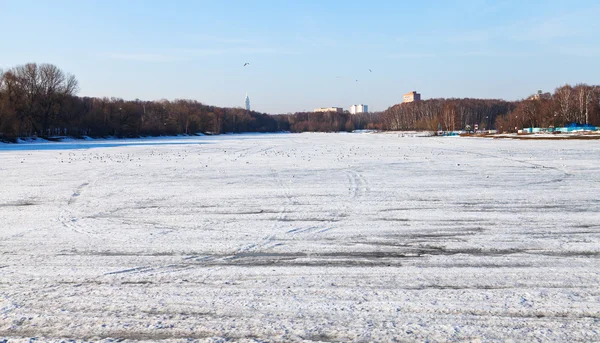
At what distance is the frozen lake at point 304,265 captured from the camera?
4086 mm

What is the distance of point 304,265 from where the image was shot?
18.9ft

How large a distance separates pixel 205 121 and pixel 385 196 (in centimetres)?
12191

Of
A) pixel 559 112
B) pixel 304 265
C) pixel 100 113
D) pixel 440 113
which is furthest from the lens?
pixel 440 113

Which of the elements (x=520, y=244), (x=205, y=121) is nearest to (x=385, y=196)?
(x=520, y=244)

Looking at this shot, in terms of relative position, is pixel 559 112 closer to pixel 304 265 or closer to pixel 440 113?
pixel 440 113

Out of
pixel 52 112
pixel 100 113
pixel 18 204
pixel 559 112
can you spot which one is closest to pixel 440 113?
pixel 559 112

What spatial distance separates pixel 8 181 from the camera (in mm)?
14922

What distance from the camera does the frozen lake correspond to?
13.4 ft

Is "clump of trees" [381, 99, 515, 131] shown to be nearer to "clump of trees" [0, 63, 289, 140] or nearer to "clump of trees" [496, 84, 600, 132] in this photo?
"clump of trees" [496, 84, 600, 132]

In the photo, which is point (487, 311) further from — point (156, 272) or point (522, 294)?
point (156, 272)

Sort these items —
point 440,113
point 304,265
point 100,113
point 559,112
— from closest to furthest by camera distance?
point 304,265
point 559,112
point 100,113
point 440,113

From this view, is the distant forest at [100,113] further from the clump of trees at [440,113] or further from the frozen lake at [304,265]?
the frozen lake at [304,265]

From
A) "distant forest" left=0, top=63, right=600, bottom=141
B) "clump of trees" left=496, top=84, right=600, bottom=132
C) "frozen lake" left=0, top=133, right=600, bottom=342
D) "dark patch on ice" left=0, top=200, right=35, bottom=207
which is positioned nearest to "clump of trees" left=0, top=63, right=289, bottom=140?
"distant forest" left=0, top=63, right=600, bottom=141

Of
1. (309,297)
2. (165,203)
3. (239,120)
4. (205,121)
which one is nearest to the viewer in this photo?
(309,297)
